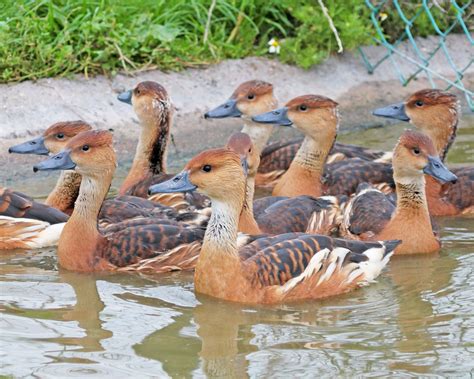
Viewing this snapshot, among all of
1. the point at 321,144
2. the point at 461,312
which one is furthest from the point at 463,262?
the point at 321,144

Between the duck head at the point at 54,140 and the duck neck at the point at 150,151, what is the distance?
80cm

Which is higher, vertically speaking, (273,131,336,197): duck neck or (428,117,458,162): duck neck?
(428,117,458,162): duck neck

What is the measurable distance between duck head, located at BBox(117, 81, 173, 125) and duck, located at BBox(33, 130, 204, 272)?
5.57 ft

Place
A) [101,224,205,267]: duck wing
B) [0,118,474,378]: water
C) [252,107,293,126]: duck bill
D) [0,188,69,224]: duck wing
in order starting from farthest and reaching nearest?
[252,107,293,126]: duck bill < [0,188,69,224]: duck wing < [101,224,205,267]: duck wing < [0,118,474,378]: water

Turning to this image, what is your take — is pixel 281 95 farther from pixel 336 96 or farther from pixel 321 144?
pixel 321 144

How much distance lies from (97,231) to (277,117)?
2.71m

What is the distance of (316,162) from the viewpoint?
37.2 ft

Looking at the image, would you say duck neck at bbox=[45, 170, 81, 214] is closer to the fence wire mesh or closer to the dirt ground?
the dirt ground

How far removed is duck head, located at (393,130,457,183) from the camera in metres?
9.98

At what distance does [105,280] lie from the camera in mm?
8977

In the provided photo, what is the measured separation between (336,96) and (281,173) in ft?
6.46

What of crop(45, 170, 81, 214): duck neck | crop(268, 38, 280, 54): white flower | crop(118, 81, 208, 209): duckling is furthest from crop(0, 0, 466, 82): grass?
crop(45, 170, 81, 214): duck neck

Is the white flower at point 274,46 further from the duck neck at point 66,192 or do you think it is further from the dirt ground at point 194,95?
the duck neck at point 66,192

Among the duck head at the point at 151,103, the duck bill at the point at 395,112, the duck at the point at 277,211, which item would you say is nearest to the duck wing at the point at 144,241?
the duck at the point at 277,211
